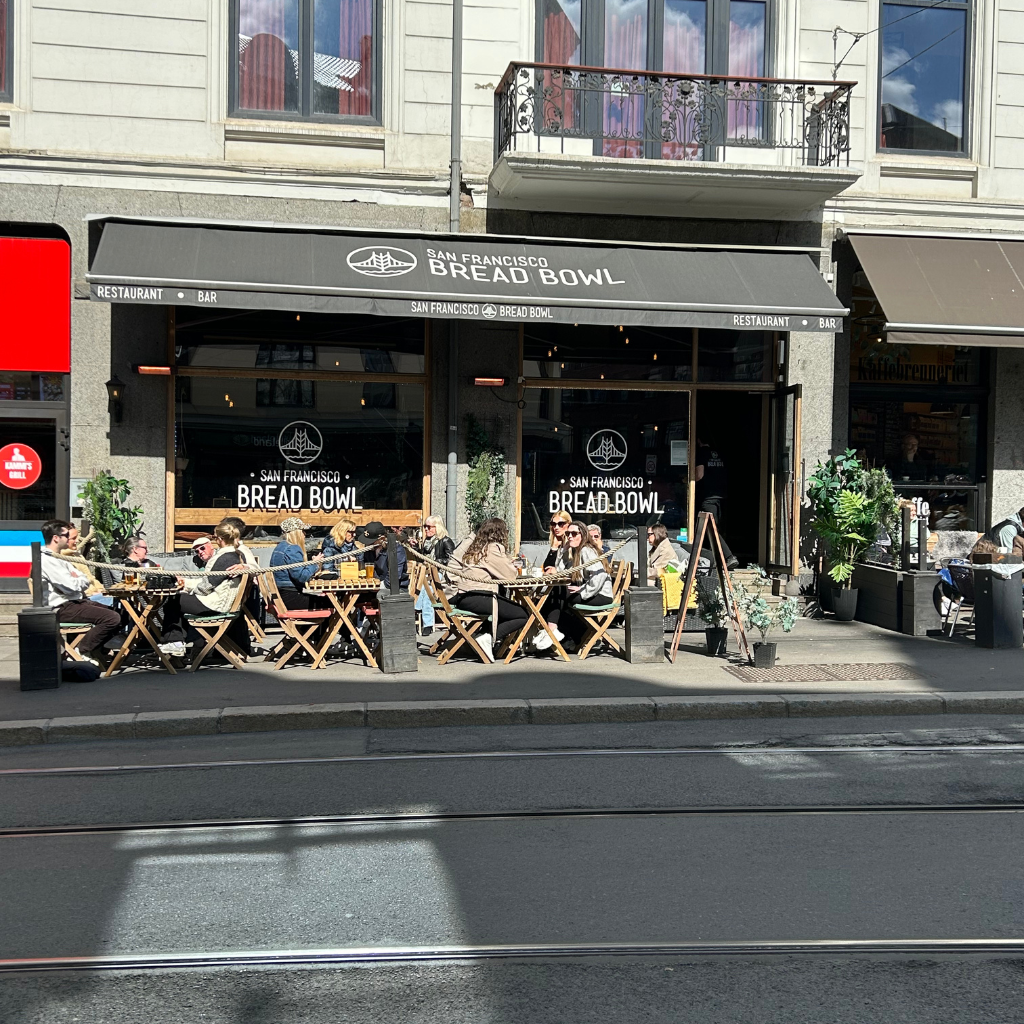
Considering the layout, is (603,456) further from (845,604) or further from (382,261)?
(382,261)

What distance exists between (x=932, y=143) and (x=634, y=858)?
41.2 ft

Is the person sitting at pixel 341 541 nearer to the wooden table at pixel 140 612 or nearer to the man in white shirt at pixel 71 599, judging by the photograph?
the wooden table at pixel 140 612

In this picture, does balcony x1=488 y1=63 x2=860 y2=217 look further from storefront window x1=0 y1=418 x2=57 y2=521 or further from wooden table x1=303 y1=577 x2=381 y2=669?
storefront window x1=0 y1=418 x2=57 y2=521

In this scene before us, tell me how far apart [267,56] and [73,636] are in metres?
7.60

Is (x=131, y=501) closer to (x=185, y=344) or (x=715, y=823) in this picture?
(x=185, y=344)

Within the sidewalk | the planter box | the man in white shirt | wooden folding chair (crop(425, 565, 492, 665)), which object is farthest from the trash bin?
the man in white shirt

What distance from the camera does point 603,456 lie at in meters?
14.7

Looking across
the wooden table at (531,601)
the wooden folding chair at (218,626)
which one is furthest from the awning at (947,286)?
the wooden folding chair at (218,626)

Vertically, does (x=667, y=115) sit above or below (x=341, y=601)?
above

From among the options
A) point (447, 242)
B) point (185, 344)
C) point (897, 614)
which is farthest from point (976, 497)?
point (185, 344)

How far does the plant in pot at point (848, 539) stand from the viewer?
13734mm

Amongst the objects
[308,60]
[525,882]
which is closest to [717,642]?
[525,882]

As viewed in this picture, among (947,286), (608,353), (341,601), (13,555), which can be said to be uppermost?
(947,286)

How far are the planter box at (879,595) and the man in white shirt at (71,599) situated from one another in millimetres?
8126
